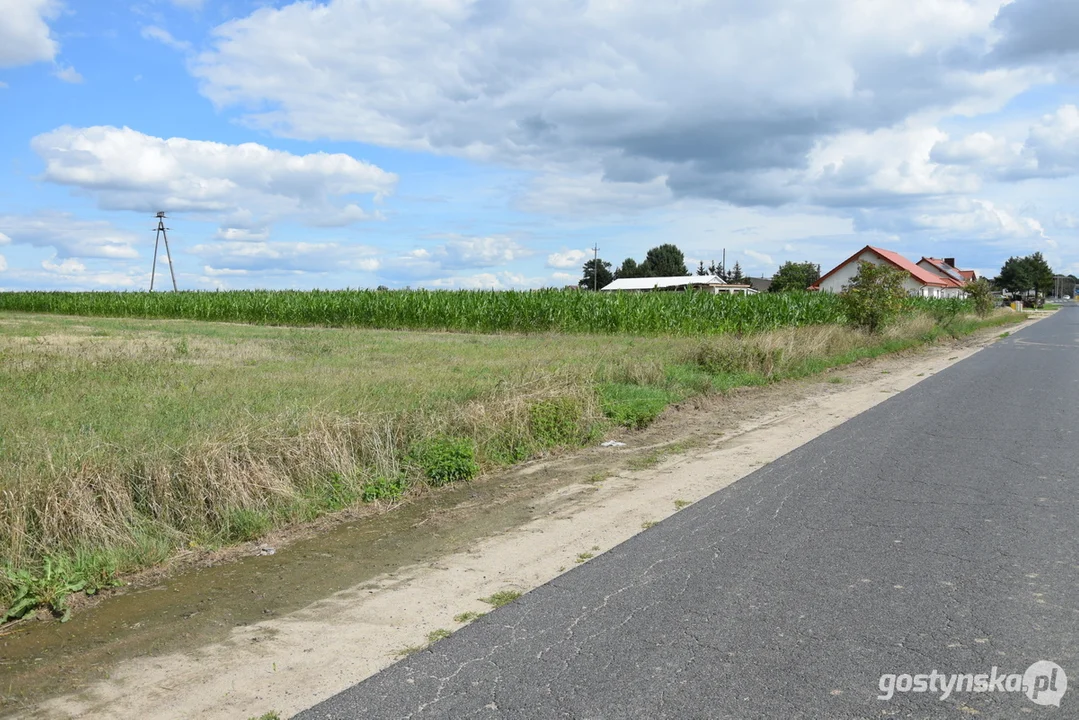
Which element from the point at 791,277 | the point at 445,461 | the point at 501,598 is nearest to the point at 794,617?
the point at 501,598

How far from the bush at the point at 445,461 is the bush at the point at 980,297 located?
52.5 m

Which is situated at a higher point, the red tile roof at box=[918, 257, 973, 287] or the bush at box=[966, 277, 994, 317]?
the red tile roof at box=[918, 257, 973, 287]

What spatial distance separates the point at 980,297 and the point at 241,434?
57.5 metres

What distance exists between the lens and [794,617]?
433 cm

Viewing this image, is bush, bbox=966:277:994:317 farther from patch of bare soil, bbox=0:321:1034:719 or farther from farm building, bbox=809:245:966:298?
patch of bare soil, bbox=0:321:1034:719

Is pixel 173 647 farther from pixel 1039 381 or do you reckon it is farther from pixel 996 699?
pixel 1039 381

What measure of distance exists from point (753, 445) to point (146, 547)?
6844 millimetres

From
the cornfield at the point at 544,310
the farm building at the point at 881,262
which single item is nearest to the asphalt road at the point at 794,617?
the cornfield at the point at 544,310

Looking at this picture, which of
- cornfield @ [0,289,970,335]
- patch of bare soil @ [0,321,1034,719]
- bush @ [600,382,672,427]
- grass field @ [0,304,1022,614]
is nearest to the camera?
patch of bare soil @ [0,321,1034,719]

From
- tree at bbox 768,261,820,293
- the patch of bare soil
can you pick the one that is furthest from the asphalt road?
tree at bbox 768,261,820,293

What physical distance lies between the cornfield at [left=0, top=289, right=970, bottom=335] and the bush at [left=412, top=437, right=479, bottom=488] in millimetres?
17551

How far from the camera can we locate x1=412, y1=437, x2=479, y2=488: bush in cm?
793

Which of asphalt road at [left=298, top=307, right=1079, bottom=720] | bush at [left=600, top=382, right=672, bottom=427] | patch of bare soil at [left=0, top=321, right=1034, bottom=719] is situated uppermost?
bush at [left=600, top=382, right=672, bottom=427]

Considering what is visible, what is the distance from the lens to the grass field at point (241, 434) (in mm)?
5699
